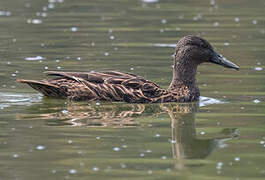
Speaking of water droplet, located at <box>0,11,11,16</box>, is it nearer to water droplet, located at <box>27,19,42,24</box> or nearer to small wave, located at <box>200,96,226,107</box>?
Result: water droplet, located at <box>27,19,42,24</box>

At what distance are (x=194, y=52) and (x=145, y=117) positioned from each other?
2030mm

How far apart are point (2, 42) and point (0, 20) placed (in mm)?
3185

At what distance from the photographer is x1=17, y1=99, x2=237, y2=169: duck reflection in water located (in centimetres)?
930

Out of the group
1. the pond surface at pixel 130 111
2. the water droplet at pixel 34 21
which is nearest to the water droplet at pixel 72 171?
the pond surface at pixel 130 111

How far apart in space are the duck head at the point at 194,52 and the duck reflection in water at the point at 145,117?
819 mm

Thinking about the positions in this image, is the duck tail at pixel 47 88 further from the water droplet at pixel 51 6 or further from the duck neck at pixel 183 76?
the water droplet at pixel 51 6

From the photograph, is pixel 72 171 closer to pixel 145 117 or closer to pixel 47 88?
pixel 145 117

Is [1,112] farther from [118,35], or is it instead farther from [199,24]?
[199,24]

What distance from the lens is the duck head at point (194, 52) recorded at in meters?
12.4

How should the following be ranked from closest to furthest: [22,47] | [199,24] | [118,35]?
[22,47]
[118,35]
[199,24]

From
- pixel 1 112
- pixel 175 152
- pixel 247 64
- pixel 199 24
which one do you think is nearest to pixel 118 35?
pixel 199 24

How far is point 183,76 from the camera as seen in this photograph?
40.5 feet

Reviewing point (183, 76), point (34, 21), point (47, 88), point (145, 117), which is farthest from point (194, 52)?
point (34, 21)

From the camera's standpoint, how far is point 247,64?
49.7 ft
